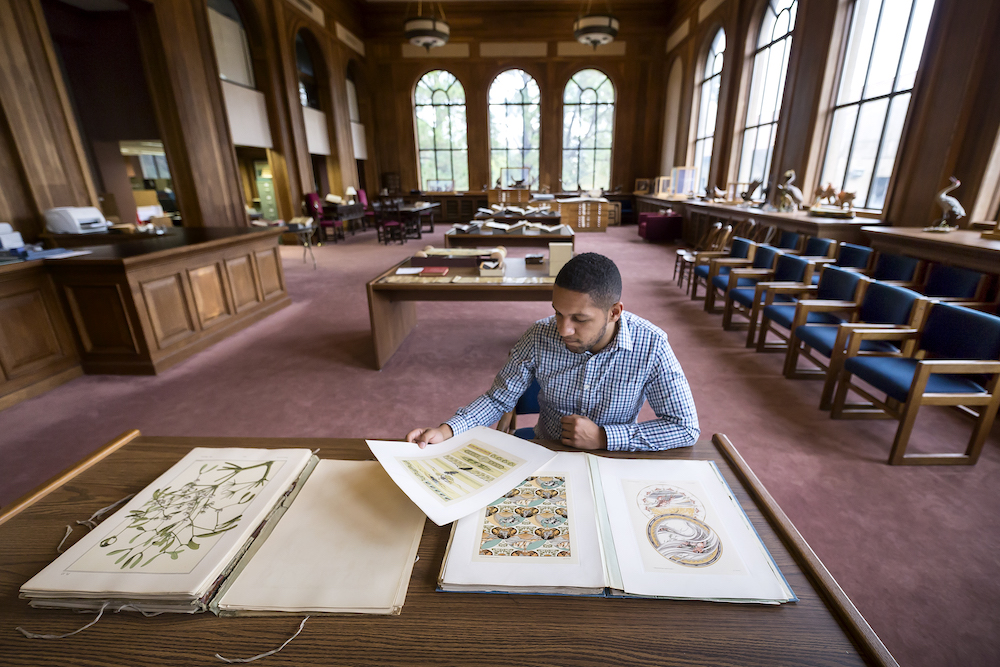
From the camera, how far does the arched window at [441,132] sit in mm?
13148

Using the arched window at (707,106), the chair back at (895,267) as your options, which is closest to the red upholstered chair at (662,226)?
the arched window at (707,106)

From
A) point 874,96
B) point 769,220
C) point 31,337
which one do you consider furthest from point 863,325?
point 31,337

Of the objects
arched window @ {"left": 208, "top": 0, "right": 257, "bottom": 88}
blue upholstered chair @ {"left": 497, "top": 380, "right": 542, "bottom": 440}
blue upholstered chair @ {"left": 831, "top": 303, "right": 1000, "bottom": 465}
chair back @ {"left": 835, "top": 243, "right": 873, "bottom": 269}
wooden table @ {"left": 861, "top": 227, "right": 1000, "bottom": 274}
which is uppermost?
arched window @ {"left": 208, "top": 0, "right": 257, "bottom": 88}

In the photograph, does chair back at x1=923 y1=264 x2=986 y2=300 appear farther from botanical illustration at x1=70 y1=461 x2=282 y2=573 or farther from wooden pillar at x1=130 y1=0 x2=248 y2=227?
wooden pillar at x1=130 y1=0 x2=248 y2=227

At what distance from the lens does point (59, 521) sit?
0.90 metres

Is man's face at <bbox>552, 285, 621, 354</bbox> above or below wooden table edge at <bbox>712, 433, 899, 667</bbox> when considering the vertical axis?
above

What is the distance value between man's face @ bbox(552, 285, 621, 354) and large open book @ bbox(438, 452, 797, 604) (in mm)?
345

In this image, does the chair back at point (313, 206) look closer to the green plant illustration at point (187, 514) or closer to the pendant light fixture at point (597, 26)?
the pendant light fixture at point (597, 26)

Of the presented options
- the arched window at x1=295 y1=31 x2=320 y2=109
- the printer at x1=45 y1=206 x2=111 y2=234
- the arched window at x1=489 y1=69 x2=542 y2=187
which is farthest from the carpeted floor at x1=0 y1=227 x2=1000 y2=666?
the arched window at x1=489 y1=69 x2=542 y2=187

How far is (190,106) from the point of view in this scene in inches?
256

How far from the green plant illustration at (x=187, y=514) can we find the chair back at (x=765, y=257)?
458 cm

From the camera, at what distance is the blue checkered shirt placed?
1171mm

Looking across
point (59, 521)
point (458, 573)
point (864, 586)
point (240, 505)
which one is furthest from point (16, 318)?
point (864, 586)

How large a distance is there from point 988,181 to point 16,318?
25.2 ft
